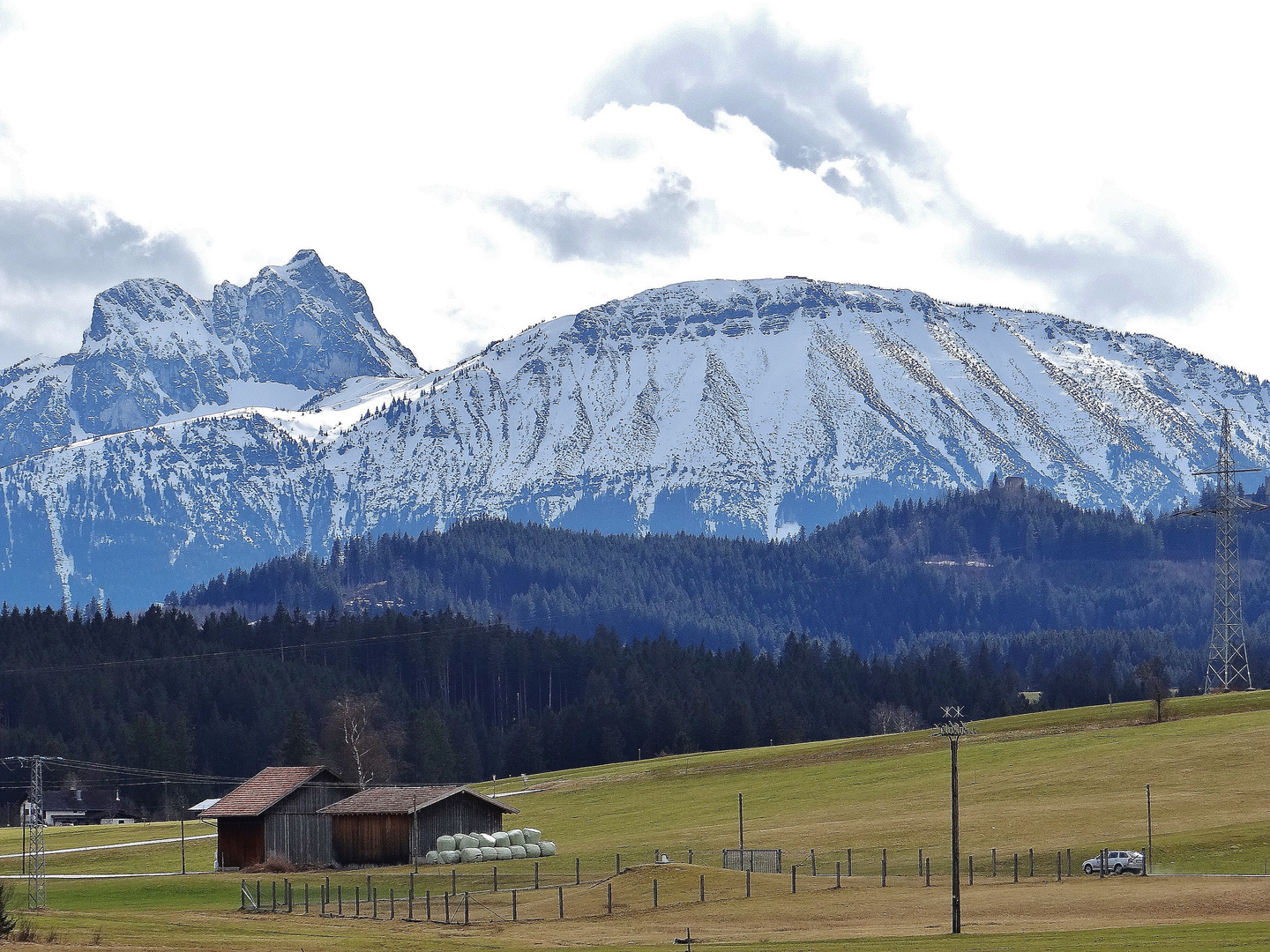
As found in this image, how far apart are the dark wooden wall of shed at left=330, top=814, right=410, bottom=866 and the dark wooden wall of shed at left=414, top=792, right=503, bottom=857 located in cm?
97

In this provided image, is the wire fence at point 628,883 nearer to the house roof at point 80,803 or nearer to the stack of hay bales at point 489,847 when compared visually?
the stack of hay bales at point 489,847

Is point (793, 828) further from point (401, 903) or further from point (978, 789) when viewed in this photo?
point (401, 903)

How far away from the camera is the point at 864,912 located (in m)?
71.5

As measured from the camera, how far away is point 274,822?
115 metres

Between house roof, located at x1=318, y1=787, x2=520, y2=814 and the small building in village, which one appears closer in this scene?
house roof, located at x1=318, y1=787, x2=520, y2=814

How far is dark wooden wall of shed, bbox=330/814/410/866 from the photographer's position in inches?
4441

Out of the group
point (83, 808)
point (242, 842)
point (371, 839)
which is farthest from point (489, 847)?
point (83, 808)

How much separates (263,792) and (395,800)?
9565 millimetres

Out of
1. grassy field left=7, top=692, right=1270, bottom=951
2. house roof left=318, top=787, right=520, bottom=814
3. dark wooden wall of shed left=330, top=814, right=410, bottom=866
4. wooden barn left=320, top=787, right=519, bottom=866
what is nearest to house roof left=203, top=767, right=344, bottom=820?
house roof left=318, top=787, right=520, bottom=814

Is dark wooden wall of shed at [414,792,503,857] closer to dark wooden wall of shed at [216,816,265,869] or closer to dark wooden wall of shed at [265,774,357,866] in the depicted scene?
dark wooden wall of shed at [265,774,357,866]

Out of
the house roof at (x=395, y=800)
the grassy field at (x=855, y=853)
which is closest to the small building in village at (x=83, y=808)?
the grassy field at (x=855, y=853)

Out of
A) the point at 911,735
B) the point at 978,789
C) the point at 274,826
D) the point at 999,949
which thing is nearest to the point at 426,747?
the point at 911,735

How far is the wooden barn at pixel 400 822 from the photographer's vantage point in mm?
112562

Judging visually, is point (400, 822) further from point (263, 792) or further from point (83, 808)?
point (83, 808)
